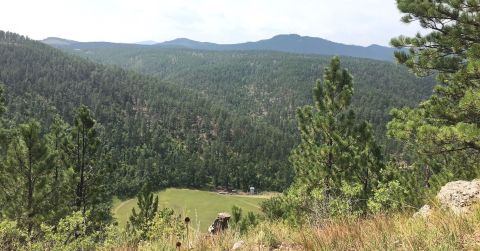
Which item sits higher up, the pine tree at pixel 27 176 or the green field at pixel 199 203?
the pine tree at pixel 27 176

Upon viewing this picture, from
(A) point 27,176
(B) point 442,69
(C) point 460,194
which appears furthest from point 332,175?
(A) point 27,176

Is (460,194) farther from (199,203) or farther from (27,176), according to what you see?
(199,203)

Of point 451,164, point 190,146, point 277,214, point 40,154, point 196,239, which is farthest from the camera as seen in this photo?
point 190,146

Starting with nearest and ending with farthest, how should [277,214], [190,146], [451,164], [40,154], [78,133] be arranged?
[40,154]
[451,164]
[78,133]
[277,214]
[190,146]

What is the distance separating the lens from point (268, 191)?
14638 centimetres

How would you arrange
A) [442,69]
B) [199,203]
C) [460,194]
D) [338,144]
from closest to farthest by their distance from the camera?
[460,194], [442,69], [338,144], [199,203]

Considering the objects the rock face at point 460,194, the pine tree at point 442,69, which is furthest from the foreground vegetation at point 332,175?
the rock face at point 460,194

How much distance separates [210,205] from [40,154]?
90.0 metres

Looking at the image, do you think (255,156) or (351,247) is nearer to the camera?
(351,247)

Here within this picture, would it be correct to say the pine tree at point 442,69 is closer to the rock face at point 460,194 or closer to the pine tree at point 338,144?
the rock face at point 460,194

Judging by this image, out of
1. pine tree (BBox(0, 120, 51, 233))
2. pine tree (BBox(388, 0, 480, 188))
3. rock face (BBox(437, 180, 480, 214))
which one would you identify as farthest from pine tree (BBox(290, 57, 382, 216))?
pine tree (BBox(0, 120, 51, 233))

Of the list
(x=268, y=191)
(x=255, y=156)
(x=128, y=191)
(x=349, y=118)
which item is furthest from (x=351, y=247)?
(x=255, y=156)

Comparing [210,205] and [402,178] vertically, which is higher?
[402,178]

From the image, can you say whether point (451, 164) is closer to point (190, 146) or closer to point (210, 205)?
point (210, 205)
